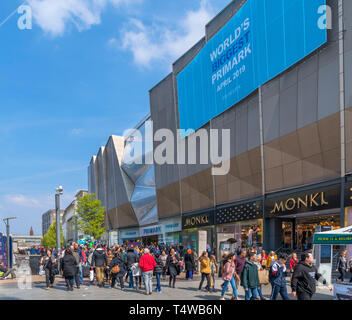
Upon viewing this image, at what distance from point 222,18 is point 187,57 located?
20.9 feet

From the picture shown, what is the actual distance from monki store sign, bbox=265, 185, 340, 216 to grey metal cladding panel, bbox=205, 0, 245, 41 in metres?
14.4

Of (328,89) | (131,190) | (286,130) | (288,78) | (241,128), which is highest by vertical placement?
(288,78)

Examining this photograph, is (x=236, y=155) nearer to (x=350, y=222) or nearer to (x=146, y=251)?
(x=350, y=222)

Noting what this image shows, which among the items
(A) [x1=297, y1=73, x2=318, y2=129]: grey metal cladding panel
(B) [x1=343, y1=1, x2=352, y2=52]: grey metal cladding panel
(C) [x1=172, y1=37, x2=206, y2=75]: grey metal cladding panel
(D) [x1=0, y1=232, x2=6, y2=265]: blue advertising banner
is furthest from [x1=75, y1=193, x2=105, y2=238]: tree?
(B) [x1=343, y1=1, x2=352, y2=52]: grey metal cladding panel

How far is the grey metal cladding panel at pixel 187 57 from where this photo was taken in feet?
118

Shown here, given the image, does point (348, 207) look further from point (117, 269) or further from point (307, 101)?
point (117, 269)

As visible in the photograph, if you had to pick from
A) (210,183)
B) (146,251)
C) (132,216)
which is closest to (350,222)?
(146,251)

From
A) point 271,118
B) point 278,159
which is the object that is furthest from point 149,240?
point 271,118

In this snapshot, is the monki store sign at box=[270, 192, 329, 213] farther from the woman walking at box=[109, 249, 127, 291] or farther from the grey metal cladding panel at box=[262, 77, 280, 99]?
the woman walking at box=[109, 249, 127, 291]

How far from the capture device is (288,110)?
80.8ft

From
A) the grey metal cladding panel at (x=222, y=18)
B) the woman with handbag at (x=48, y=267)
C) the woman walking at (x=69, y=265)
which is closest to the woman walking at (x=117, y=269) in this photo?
the woman walking at (x=69, y=265)

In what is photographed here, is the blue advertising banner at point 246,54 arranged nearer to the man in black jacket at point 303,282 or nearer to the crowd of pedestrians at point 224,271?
the crowd of pedestrians at point 224,271

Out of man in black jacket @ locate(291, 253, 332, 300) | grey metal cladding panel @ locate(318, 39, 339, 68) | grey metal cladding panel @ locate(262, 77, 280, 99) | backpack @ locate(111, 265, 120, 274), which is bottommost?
backpack @ locate(111, 265, 120, 274)

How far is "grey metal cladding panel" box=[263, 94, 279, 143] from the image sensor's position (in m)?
25.8
